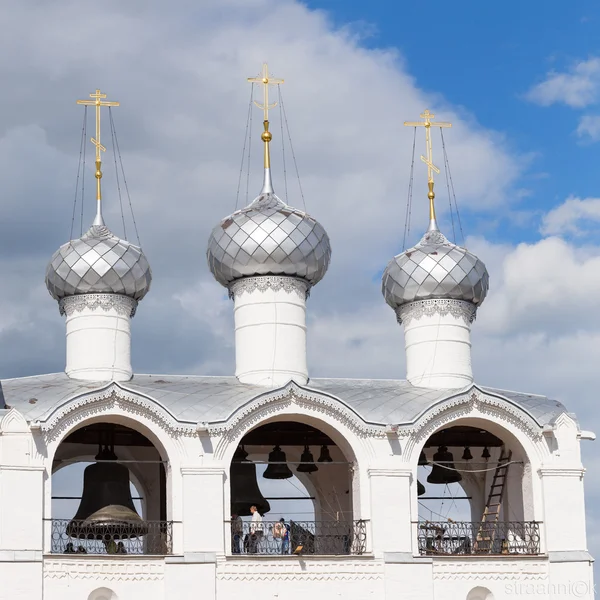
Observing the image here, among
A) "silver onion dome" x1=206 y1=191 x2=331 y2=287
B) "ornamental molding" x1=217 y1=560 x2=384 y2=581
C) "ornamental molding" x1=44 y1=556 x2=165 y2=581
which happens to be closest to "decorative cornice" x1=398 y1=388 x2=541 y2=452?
"ornamental molding" x1=217 y1=560 x2=384 y2=581

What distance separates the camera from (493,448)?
102 feet

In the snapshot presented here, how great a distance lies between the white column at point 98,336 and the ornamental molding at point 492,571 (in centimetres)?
618

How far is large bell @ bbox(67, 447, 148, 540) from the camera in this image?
91.4ft

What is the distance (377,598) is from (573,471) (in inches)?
155

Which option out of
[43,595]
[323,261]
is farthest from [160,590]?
[323,261]

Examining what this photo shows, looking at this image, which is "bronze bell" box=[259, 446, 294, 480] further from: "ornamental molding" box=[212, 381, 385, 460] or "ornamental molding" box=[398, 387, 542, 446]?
"ornamental molding" box=[398, 387, 542, 446]

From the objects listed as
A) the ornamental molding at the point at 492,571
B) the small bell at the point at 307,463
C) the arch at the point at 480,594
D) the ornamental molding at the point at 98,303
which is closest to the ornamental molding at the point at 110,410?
the ornamental molding at the point at 98,303

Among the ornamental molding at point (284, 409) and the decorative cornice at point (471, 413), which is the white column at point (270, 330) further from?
the decorative cornice at point (471, 413)

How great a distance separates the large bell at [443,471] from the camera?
3100 cm

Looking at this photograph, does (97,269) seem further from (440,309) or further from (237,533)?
(440,309)

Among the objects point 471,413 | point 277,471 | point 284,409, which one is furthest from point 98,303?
point 471,413

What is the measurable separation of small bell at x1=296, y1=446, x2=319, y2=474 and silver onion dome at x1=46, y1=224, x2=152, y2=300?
155 inches

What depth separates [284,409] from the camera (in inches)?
1112

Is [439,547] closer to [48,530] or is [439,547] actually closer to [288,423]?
[288,423]
